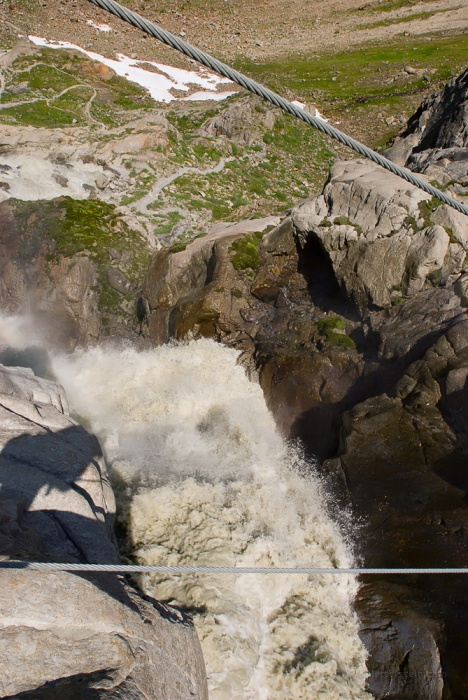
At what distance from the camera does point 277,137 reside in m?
29.3

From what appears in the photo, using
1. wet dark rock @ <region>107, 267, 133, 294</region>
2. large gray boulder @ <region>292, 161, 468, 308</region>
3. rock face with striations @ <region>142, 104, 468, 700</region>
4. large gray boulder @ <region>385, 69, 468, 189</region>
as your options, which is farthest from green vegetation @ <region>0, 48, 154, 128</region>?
large gray boulder @ <region>292, 161, 468, 308</region>

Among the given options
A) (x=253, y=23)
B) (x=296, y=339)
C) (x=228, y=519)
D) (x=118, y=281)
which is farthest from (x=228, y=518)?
(x=253, y=23)

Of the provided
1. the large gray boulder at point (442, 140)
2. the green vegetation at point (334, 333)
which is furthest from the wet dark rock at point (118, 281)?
the large gray boulder at point (442, 140)

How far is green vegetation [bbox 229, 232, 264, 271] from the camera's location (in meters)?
15.9

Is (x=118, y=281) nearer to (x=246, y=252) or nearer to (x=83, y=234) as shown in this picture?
(x=83, y=234)

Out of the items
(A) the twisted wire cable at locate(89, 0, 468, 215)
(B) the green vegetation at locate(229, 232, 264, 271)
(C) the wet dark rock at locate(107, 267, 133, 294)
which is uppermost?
(A) the twisted wire cable at locate(89, 0, 468, 215)

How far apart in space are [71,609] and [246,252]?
1282 cm

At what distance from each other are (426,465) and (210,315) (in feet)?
26.4

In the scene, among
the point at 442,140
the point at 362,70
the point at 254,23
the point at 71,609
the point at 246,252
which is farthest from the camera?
the point at 254,23

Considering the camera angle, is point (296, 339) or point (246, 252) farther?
point (246, 252)

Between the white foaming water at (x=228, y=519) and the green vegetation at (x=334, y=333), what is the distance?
Result: 2.65 metres

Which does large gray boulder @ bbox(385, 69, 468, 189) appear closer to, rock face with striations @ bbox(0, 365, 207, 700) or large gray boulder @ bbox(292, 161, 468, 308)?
large gray boulder @ bbox(292, 161, 468, 308)

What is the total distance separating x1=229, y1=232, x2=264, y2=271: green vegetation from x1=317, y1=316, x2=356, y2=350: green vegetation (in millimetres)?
3297

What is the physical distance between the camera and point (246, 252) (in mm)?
16172
